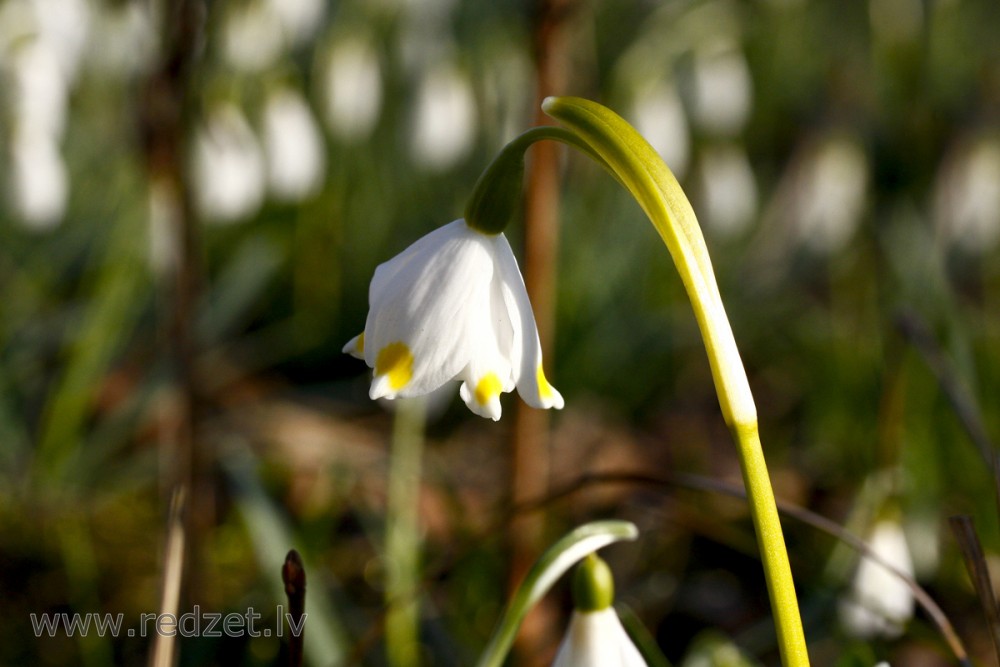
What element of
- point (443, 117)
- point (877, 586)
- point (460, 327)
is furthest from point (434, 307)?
point (443, 117)

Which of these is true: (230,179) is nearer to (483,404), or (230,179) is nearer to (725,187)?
(725,187)

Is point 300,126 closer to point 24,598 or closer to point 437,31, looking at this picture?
point 437,31

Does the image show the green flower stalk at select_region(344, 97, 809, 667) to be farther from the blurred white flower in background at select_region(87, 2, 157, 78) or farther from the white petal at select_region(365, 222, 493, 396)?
the blurred white flower in background at select_region(87, 2, 157, 78)

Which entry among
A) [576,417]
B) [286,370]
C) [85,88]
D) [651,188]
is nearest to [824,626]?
[651,188]

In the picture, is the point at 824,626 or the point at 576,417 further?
the point at 576,417

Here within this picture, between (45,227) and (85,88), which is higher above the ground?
(85,88)

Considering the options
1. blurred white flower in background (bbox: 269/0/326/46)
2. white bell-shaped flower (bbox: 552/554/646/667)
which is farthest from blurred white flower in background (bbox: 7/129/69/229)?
white bell-shaped flower (bbox: 552/554/646/667)
